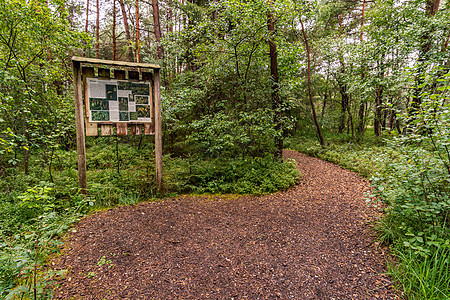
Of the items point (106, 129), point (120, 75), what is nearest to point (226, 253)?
point (106, 129)

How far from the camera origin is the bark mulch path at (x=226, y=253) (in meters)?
2.25

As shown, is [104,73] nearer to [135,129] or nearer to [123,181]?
[135,129]

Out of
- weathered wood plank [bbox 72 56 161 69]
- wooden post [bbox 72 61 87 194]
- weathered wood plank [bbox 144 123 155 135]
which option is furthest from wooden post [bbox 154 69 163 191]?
wooden post [bbox 72 61 87 194]

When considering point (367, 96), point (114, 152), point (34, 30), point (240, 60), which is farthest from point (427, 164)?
point (114, 152)

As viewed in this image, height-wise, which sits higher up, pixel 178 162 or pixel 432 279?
pixel 178 162

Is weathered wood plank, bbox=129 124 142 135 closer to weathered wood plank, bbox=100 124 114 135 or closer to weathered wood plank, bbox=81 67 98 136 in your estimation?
weathered wood plank, bbox=100 124 114 135

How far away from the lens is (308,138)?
13.1m

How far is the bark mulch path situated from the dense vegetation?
0.37 meters

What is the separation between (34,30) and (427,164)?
811cm

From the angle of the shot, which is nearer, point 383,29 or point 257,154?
point 257,154

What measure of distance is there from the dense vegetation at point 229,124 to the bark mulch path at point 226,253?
14.4 inches

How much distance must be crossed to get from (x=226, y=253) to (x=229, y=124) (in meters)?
3.31

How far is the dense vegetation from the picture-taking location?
2467 mm

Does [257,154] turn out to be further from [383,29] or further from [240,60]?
[383,29]
